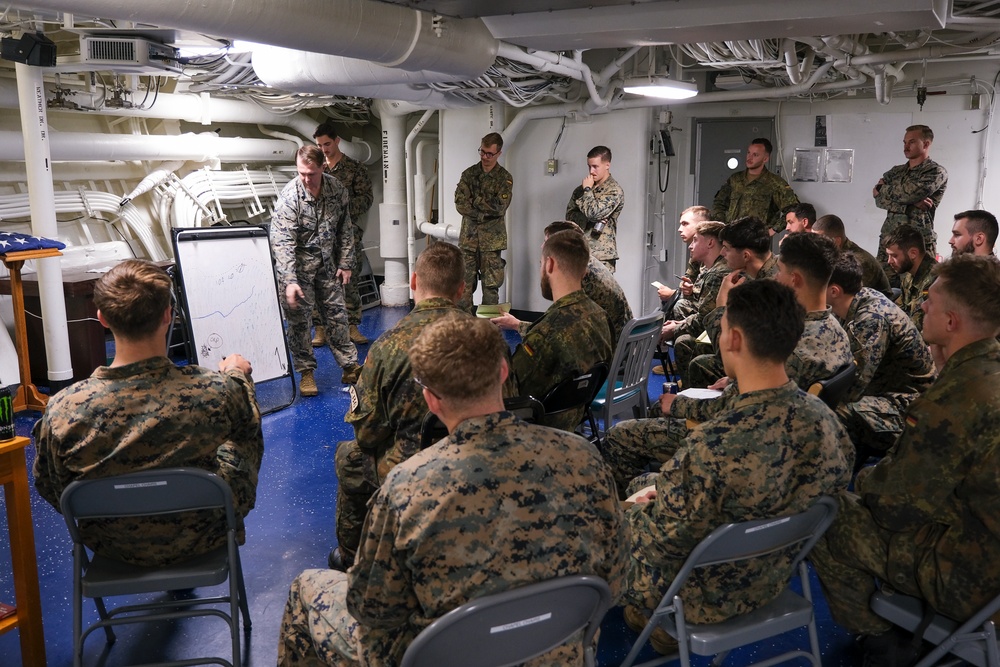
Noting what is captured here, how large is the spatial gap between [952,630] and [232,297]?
13.4ft

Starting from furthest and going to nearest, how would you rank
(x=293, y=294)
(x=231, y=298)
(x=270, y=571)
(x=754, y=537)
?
(x=293, y=294) < (x=231, y=298) < (x=270, y=571) < (x=754, y=537)

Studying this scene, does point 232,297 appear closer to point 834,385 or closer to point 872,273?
point 834,385

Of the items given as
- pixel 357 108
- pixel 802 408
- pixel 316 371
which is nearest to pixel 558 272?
pixel 802 408

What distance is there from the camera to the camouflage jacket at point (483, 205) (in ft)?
25.9

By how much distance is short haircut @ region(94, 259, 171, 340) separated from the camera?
2.38 metres

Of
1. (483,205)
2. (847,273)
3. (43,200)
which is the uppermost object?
(43,200)

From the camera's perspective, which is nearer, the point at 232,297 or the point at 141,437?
the point at 141,437

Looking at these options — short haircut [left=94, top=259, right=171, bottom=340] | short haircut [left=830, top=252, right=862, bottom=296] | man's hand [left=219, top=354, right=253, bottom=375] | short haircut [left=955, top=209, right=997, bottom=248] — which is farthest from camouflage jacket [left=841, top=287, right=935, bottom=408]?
short haircut [left=94, top=259, right=171, bottom=340]

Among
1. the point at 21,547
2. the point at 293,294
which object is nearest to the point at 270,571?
the point at 21,547

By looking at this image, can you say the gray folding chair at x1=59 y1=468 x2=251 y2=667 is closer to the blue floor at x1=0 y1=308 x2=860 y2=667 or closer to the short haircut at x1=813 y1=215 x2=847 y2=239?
the blue floor at x1=0 y1=308 x2=860 y2=667

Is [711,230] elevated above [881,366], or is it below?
above

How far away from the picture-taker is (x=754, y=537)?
2045mm

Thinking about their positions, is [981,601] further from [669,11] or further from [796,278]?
[669,11]

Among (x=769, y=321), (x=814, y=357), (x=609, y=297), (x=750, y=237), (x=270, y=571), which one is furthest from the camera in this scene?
(x=609, y=297)
